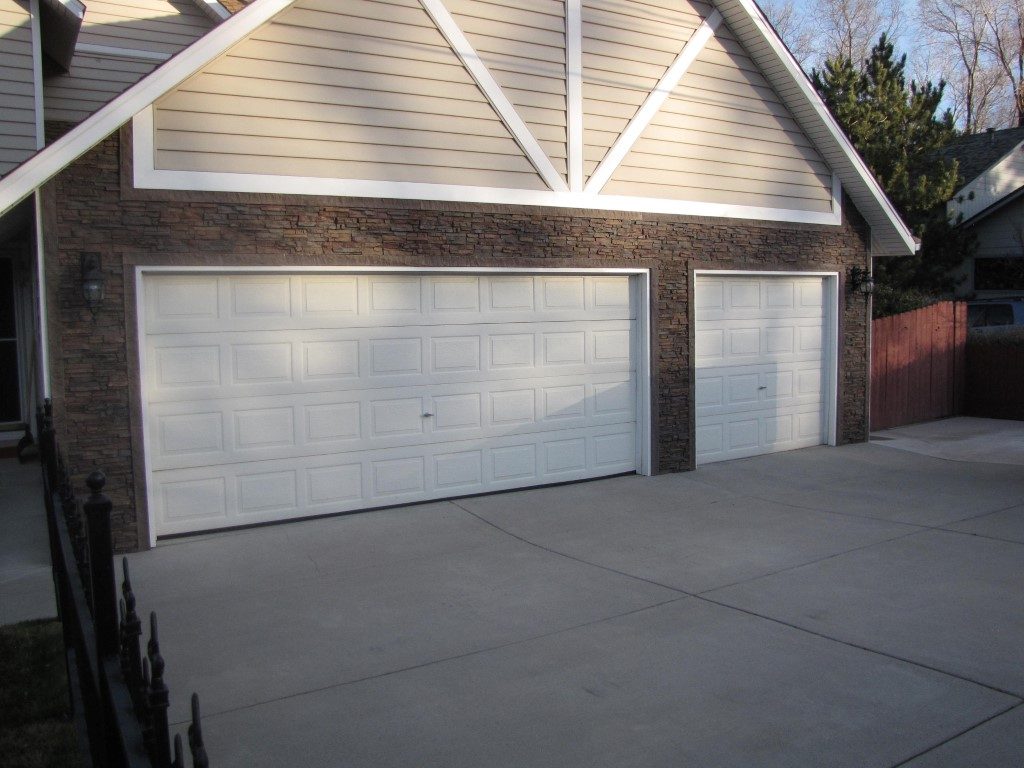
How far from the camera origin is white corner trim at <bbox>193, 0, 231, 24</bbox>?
39.3ft

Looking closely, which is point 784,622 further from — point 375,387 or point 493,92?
point 493,92

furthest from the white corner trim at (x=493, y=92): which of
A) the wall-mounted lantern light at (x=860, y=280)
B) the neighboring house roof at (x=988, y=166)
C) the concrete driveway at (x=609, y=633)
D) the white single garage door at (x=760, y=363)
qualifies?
the neighboring house roof at (x=988, y=166)

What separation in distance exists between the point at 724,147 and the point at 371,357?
5.32 meters

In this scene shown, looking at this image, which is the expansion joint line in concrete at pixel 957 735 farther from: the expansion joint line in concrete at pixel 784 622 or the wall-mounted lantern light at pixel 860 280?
the wall-mounted lantern light at pixel 860 280

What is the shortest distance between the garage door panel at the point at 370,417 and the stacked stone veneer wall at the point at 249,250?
0.44 meters

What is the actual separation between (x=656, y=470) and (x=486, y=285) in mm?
3125

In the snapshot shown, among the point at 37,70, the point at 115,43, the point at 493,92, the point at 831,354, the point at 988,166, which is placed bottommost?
the point at 831,354

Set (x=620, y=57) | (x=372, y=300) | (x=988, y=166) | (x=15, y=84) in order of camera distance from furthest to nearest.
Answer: (x=988, y=166) < (x=620, y=57) < (x=15, y=84) < (x=372, y=300)

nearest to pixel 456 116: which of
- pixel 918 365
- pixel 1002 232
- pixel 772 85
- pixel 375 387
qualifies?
pixel 375 387

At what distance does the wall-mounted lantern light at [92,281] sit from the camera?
288 inches

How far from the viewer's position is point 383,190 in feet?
28.5

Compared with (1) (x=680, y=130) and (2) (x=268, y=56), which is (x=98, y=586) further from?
(1) (x=680, y=130)

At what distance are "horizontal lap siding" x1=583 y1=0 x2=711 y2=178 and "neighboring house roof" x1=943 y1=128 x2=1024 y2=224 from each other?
15860 mm

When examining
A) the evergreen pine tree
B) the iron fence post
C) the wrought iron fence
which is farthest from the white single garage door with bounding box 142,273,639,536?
the evergreen pine tree
